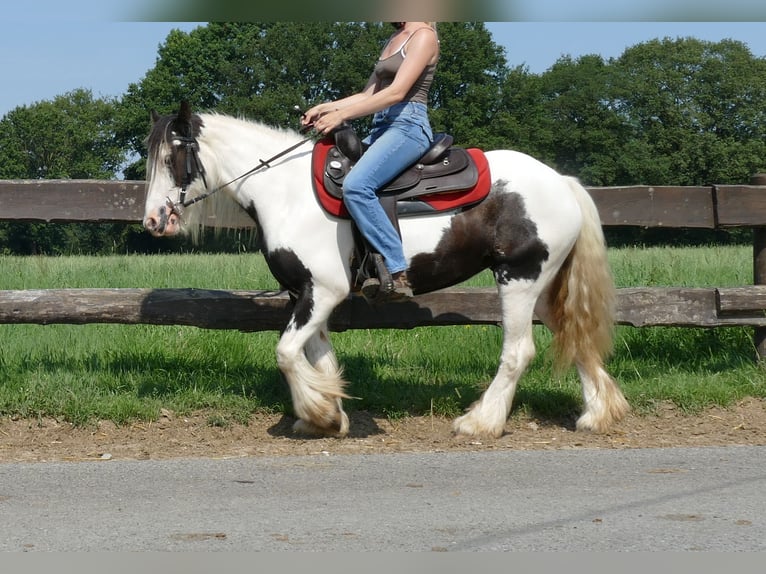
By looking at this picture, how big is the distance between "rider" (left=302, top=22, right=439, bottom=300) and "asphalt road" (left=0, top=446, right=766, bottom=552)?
4.09ft

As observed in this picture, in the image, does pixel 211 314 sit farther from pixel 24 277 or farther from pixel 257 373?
pixel 24 277

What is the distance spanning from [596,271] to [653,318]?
110cm

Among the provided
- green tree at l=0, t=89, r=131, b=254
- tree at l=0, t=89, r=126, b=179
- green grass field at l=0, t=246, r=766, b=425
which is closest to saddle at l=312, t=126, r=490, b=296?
green grass field at l=0, t=246, r=766, b=425

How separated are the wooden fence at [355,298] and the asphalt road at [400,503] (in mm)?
1646

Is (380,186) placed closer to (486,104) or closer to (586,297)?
(586,297)

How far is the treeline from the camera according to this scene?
4139 centimetres

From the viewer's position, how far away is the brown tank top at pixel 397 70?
567 cm

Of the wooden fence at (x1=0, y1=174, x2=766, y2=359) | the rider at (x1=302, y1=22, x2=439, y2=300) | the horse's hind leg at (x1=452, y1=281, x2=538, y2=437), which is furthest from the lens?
the wooden fence at (x1=0, y1=174, x2=766, y2=359)

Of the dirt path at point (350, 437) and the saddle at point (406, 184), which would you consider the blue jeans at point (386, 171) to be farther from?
the dirt path at point (350, 437)

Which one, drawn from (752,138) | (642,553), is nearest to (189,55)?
Result: (752,138)

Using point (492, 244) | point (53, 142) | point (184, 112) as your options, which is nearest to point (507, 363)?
point (492, 244)

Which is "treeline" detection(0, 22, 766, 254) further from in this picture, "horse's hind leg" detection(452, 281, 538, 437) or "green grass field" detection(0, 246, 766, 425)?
"horse's hind leg" detection(452, 281, 538, 437)

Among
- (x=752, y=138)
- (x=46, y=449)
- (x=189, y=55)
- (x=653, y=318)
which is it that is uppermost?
(x=189, y=55)

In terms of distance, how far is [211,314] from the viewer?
266 inches
